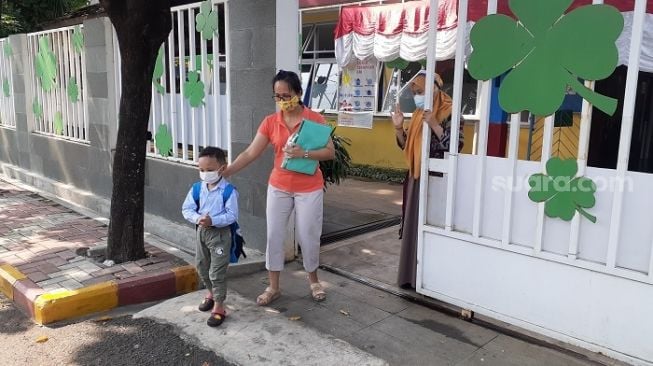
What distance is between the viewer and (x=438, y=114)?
3861 mm

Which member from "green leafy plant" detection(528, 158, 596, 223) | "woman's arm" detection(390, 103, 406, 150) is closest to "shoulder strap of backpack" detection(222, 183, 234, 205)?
"woman's arm" detection(390, 103, 406, 150)

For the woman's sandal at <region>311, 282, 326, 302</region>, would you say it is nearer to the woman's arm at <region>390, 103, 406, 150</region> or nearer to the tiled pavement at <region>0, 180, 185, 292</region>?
the woman's arm at <region>390, 103, 406, 150</region>

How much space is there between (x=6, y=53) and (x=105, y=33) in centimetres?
386

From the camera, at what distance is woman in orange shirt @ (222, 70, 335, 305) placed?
3.70 m

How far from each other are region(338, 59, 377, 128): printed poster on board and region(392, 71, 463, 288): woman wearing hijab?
5520mm

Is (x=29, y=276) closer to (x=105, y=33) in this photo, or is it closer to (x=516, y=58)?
(x=105, y=33)

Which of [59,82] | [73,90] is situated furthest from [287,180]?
[59,82]

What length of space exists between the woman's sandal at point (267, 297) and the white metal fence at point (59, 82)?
14.4 ft

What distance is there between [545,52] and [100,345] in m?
3.37

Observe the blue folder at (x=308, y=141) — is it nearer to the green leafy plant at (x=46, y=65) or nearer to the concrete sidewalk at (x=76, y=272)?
the concrete sidewalk at (x=76, y=272)

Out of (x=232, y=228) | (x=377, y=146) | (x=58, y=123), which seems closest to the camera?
(x=232, y=228)

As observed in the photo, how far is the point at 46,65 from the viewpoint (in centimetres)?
796

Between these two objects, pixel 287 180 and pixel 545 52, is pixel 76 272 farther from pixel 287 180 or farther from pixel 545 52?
pixel 545 52

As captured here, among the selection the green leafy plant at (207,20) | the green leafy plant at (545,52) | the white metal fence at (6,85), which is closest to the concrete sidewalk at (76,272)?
the green leafy plant at (207,20)
